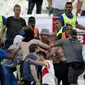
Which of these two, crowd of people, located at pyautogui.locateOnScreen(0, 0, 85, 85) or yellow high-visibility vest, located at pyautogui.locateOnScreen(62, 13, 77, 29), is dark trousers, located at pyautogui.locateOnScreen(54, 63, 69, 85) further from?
yellow high-visibility vest, located at pyautogui.locateOnScreen(62, 13, 77, 29)

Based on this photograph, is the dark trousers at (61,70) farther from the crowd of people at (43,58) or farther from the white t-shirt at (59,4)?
the white t-shirt at (59,4)

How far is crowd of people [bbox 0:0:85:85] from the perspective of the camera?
1428 cm

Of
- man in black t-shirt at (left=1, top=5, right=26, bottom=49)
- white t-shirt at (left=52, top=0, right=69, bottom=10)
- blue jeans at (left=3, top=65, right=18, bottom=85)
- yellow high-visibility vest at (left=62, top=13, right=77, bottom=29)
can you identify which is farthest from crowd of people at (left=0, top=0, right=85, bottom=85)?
white t-shirt at (left=52, top=0, right=69, bottom=10)

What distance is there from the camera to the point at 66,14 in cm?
1700

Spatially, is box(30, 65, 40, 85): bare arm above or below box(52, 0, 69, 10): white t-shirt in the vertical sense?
below

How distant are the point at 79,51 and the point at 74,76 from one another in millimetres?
540

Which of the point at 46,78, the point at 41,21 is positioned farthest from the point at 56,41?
the point at 41,21

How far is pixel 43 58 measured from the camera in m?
14.5

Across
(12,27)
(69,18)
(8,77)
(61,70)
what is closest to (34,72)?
(8,77)

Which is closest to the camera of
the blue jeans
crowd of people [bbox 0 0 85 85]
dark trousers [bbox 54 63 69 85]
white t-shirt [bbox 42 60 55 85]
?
white t-shirt [bbox 42 60 55 85]

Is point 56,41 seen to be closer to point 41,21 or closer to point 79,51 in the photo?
point 79,51

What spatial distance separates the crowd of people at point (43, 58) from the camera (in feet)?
46.9

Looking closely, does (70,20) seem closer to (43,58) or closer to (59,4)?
(59,4)

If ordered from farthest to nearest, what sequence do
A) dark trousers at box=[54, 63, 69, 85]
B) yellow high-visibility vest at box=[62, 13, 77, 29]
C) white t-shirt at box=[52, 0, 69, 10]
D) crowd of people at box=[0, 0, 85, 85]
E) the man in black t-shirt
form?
white t-shirt at box=[52, 0, 69, 10]
yellow high-visibility vest at box=[62, 13, 77, 29]
the man in black t-shirt
dark trousers at box=[54, 63, 69, 85]
crowd of people at box=[0, 0, 85, 85]
